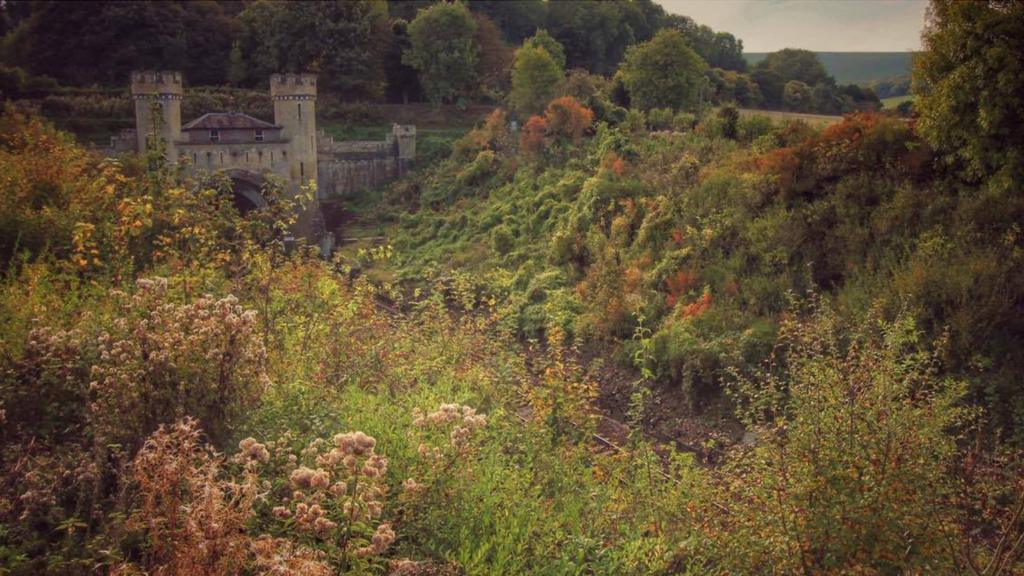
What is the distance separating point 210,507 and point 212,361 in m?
2.30

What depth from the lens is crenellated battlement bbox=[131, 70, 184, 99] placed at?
101ft

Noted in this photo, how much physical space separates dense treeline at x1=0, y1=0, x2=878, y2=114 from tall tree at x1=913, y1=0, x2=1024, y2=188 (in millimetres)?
20832

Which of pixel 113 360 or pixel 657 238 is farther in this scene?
pixel 657 238

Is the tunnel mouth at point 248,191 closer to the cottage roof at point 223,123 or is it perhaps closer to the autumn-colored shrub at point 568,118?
the cottage roof at point 223,123

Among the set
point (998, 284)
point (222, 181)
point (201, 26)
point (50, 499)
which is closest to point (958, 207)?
Answer: point (998, 284)

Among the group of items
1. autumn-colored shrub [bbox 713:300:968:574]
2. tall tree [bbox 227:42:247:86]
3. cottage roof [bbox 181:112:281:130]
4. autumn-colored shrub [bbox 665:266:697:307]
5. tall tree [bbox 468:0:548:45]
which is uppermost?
tall tree [bbox 468:0:548:45]

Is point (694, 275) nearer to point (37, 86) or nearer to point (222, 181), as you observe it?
point (222, 181)

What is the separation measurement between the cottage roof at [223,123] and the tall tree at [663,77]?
54.5 ft

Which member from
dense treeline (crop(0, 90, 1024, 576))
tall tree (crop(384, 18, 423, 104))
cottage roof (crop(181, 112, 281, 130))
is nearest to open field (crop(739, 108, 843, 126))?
dense treeline (crop(0, 90, 1024, 576))

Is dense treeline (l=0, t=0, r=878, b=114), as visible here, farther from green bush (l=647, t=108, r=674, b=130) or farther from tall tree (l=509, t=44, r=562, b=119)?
green bush (l=647, t=108, r=674, b=130)

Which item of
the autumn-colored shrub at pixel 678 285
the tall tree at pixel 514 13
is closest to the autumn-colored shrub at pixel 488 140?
the autumn-colored shrub at pixel 678 285

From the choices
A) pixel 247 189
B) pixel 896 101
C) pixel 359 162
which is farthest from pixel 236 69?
pixel 896 101

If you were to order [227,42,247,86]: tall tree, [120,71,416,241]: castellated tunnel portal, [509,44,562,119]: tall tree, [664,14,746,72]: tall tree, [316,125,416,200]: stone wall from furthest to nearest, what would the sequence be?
[664,14,746,72]: tall tree
[227,42,247,86]: tall tree
[316,125,416,200]: stone wall
[509,44,562,119]: tall tree
[120,71,416,241]: castellated tunnel portal

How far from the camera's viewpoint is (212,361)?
6.47m
